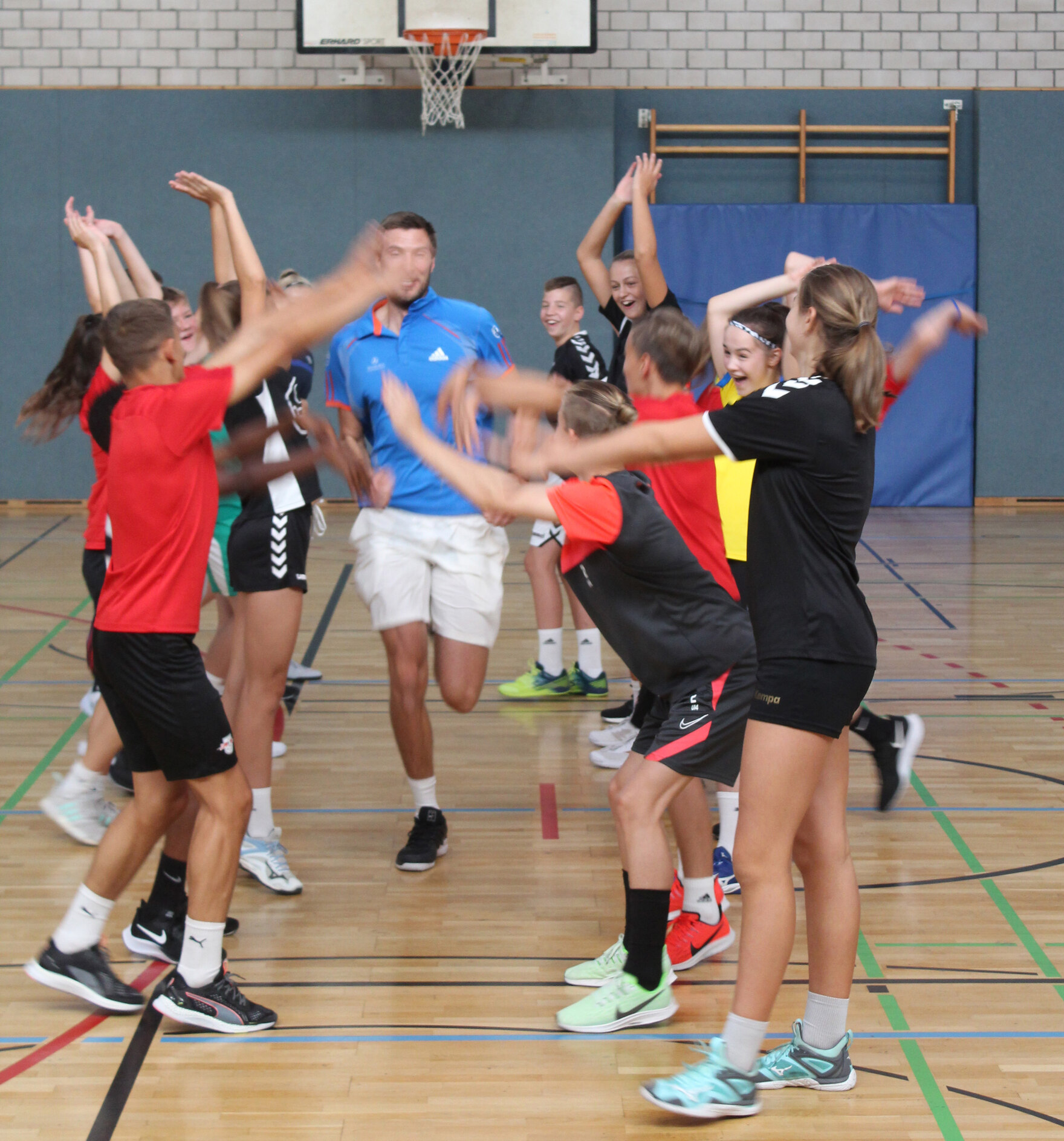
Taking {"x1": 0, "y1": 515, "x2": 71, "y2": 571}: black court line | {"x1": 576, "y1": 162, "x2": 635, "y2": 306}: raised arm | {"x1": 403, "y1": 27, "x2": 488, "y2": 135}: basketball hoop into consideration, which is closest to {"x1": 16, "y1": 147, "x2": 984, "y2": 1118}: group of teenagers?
{"x1": 576, "y1": 162, "x2": 635, "y2": 306}: raised arm

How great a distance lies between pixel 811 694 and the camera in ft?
8.09

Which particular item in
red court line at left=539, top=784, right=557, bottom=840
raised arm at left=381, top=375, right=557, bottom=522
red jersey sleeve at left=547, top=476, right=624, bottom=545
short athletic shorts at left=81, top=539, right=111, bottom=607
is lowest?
red court line at left=539, top=784, right=557, bottom=840

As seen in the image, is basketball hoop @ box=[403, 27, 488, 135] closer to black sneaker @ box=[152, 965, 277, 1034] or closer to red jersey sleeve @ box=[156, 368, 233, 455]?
red jersey sleeve @ box=[156, 368, 233, 455]

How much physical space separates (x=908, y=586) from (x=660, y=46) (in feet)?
19.2

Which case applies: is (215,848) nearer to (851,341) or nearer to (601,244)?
(851,341)

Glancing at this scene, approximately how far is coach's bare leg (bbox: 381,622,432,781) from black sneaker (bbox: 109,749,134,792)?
1.16 meters

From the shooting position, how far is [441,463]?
2.70 metres

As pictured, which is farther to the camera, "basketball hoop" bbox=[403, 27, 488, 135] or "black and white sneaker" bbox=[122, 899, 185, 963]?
"basketball hoop" bbox=[403, 27, 488, 135]

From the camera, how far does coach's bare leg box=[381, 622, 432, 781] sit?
3.88 metres

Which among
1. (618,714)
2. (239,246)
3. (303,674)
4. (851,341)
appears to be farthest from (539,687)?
(851,341)

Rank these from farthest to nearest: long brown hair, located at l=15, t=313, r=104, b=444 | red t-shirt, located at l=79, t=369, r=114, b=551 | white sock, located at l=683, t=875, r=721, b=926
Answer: long brown hair, located at l=15, t=313, r=104, b=444 < red t-shirt, located at l=79, t=369, r=114, b=551 < white sock, located at l=683, t=875, r=721, b=926

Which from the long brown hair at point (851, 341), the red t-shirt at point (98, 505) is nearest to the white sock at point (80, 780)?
the red t-shirt at point (98, 505)

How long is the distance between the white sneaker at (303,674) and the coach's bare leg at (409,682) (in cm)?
216

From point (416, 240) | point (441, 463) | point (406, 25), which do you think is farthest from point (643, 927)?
point (406, 25)
